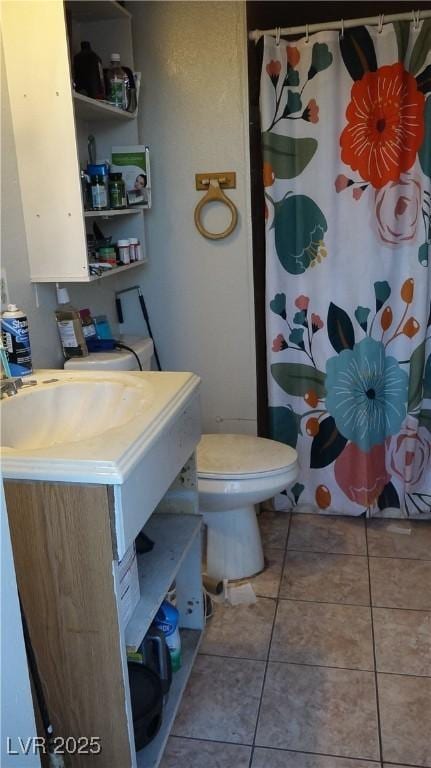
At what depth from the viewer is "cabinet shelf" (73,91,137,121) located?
171 centimetres

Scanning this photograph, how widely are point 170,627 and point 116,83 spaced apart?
1.65m

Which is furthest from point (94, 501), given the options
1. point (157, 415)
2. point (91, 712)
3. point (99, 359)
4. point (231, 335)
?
point (231, 335)

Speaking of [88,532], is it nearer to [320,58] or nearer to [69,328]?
[69,328]

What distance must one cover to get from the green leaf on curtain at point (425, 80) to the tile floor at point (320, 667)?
161 centimetres

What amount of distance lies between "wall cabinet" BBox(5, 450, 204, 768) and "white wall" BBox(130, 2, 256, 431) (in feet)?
4.23

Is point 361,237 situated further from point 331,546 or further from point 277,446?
point 331,546

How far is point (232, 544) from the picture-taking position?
2125 mm

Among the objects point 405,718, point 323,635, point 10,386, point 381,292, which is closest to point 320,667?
point 323,635

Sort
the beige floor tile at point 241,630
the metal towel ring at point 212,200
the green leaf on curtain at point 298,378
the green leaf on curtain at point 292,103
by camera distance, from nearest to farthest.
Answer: the beige floor tile at point 241,630 → the green leaf on curtain at point 292,103 → the metal towel ring at point 212,200 → the green leaf on curtain at point 298,378

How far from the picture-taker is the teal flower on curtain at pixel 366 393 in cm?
235

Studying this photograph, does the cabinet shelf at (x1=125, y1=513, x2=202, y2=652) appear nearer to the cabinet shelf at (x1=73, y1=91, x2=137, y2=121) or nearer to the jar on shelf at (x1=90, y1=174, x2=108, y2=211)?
the jar on shelf at (x1=90, y1=174, x2=108, y2=211)

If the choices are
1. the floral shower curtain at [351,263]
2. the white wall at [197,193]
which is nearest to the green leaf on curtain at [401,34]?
the floral shower curtain at [351,263]

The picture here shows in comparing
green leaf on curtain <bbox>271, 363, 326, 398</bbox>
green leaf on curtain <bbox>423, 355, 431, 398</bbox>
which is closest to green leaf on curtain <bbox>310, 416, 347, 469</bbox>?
green leaf on curtain <bbox>271, 363, 326, 398</bbox>

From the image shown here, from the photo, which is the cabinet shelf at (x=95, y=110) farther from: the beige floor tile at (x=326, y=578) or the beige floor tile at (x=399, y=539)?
the beige floor tile at (x=399, y=539)
